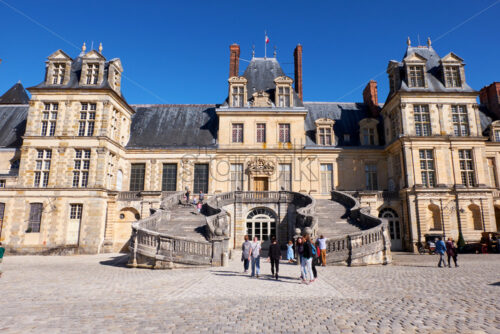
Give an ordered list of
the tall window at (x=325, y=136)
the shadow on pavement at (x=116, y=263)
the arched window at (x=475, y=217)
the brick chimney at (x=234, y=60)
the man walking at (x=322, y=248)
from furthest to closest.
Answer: the brick chimney at (x=234, y=60), the tall window at (x=325, y=136), the arched window at (x=475, y=217), the shadow on pavement at (x=116, y=263), the man walking at (x=322, y=248)

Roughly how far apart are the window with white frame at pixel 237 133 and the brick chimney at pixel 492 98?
23.2 m

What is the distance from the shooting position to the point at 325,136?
26469mm

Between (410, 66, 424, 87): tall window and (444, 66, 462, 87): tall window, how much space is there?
1.84 m

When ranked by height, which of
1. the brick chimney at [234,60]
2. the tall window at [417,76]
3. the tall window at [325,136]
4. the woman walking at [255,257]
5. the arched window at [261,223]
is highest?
the brick chimney at [234,60]

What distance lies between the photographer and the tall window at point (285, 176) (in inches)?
991

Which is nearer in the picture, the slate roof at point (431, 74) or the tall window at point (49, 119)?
the tall window at point (49, 119)

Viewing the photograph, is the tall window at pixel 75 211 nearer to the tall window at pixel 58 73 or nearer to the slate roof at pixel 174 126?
the slate roof at pixel 174 126

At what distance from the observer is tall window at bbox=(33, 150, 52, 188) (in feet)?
71.7

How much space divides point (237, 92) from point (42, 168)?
16.1 metres

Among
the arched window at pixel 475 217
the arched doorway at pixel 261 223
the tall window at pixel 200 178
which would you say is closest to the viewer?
the arched doorway at pixel 261 223

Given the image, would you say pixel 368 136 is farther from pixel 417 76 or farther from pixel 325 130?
pixel 417 76

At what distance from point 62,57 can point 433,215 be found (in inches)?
1192

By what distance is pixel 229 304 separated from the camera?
22.1 feet

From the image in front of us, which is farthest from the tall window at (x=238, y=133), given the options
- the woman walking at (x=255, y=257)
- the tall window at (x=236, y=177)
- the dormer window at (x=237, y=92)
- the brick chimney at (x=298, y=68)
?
the woman walking at (x=255, y=257)
